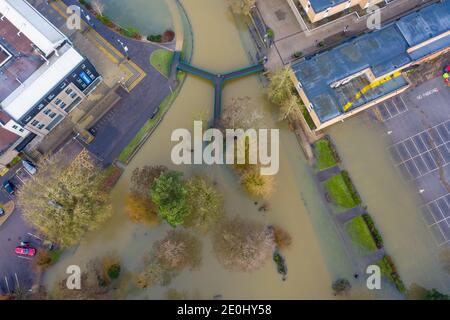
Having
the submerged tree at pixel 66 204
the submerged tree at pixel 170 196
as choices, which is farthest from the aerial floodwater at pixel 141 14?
the submerged tree at pixel 170 196

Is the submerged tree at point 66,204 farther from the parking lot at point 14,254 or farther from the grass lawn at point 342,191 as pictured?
the grass lawn at point 342,191

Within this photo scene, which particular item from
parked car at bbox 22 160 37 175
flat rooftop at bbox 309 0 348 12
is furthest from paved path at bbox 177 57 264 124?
parked car at bbox 22 160 37 175

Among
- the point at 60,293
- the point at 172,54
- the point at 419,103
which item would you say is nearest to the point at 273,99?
the point at 172,54

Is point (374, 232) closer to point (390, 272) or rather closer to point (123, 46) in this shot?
point (390, 272)

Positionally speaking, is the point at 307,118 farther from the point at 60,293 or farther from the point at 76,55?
the point at 60,293

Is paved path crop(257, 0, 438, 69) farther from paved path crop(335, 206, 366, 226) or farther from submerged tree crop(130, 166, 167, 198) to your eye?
paved path crop(335, 206, 366, 226)

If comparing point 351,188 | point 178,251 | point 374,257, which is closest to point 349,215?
point 351,188
